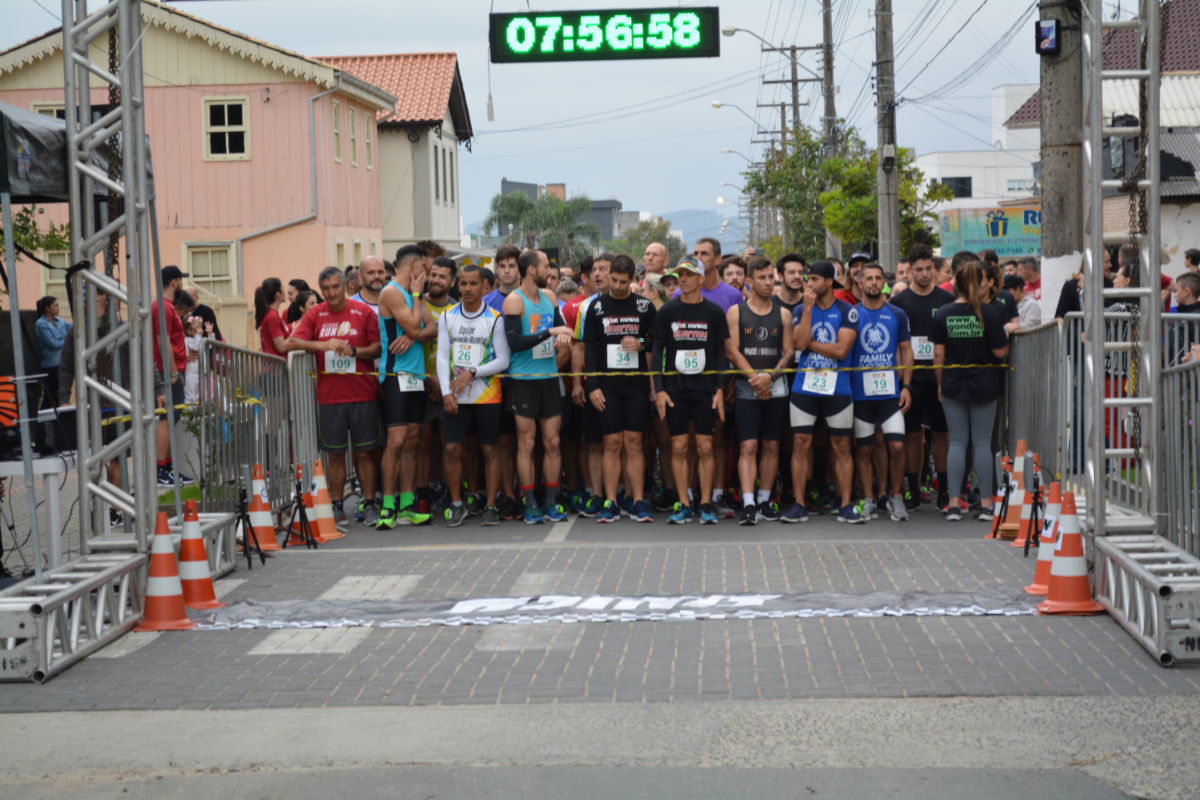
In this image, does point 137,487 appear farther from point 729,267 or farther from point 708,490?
point 729,267

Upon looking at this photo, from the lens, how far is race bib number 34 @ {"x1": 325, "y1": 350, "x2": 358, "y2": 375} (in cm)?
1389

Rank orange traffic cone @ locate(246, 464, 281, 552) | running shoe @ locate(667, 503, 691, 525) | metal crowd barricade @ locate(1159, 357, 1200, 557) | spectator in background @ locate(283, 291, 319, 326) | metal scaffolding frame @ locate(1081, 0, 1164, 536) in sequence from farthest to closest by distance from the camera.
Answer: spectator in background @ locate(283, 291, 319, 326), running shoe @ locate(667, 503, 691, 525), orange traffic cone @ locate(246, 464, 281, 552), metal scaffolding frame @ locate(1081, 0, 1164, 536), metal crowd barricade @ locate(1159, 357, 1200, 557)

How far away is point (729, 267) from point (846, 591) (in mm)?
6697

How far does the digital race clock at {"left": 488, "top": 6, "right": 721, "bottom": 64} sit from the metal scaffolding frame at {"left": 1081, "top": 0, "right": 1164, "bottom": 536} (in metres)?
5.60

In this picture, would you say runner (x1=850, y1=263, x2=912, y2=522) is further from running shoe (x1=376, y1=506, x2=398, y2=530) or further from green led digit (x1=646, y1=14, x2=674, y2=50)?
running shoe (x1=376, y1=506, x2=398, y2=530)

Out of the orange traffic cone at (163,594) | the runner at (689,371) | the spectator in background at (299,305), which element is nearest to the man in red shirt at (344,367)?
the spectator in background at (299,305)

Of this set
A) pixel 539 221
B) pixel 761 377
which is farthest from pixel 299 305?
pixel 539 221

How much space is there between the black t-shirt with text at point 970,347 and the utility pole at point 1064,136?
954mm

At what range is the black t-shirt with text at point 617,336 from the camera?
1359cm

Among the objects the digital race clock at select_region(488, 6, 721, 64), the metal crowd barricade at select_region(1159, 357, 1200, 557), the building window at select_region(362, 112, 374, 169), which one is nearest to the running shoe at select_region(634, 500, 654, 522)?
the digital race clock at select_region(488, 6, 721, 64)

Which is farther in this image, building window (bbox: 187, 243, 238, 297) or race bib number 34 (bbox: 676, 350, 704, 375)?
building window (bbox: 187, 243, 238, 297)

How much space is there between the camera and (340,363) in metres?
13.9

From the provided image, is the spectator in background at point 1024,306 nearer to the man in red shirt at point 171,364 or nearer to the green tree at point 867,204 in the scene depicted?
the man in red shirt at point 171,364

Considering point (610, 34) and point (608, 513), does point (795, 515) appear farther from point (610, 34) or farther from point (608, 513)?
point (610, 34)
